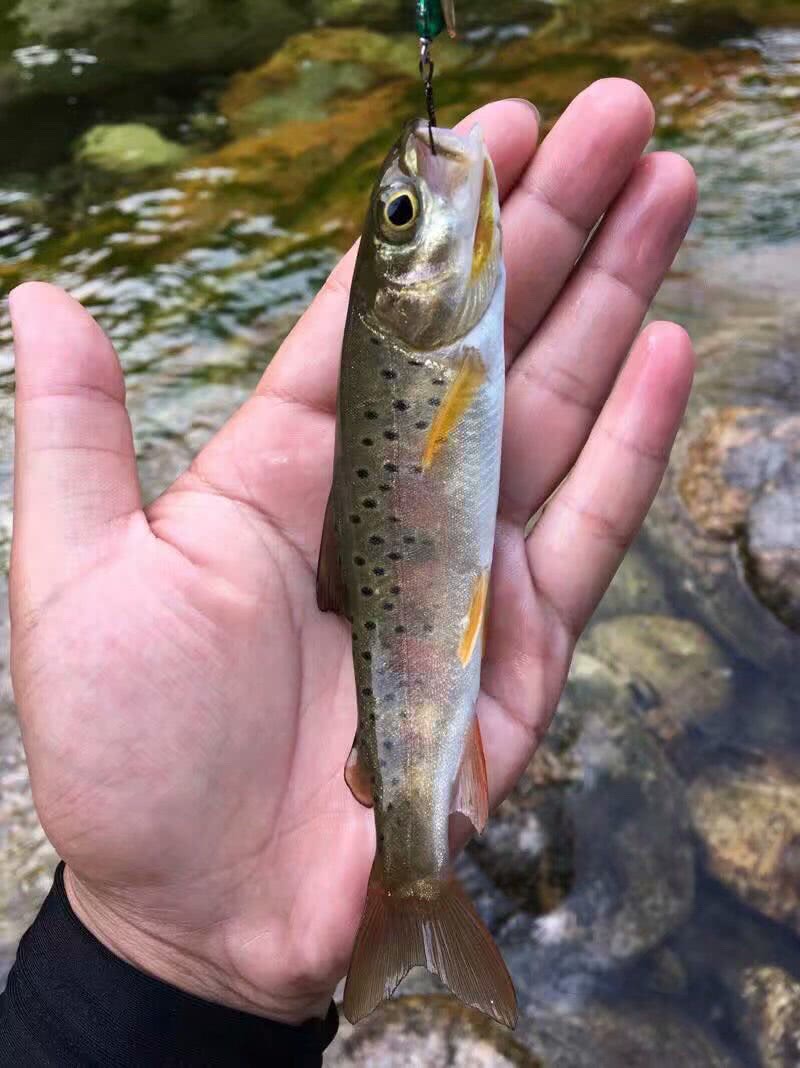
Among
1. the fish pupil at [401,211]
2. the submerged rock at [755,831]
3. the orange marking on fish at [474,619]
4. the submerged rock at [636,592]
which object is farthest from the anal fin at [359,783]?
the submerged rock at [636,592]

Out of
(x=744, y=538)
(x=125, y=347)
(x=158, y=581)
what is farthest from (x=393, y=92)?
(x=158, y=581)

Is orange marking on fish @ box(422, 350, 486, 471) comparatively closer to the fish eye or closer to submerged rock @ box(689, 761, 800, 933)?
the fish eye

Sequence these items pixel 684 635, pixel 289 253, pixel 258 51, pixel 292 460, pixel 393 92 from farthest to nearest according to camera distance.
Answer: pixel 258 51 < pixel 393 92 < pixel 289 253 < pixel 684 635 < pixel 292 460

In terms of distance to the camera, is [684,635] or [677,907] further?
[684,635]

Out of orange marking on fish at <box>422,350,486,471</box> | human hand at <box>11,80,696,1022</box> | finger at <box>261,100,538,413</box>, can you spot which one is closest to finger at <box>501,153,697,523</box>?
human hand at <box>11,80,696,1022</box>

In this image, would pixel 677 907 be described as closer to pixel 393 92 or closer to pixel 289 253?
pixel 289 253

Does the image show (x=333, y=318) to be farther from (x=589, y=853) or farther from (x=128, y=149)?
(x=128, y=149)

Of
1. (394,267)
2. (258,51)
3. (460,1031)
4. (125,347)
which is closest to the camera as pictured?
(394,267)
